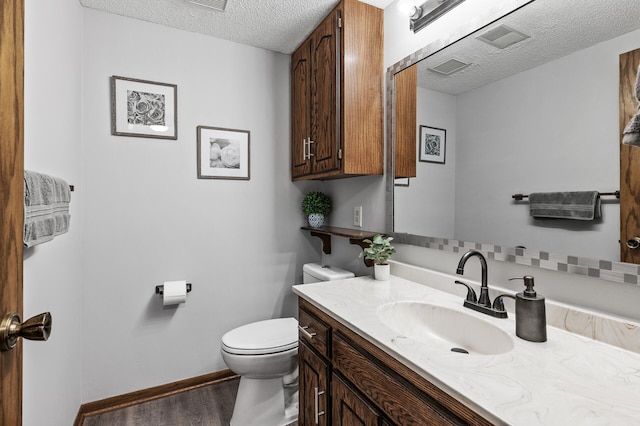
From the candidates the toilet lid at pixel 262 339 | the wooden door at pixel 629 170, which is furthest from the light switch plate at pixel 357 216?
the wooden door at pixel 629 170

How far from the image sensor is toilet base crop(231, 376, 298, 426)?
5.79ft

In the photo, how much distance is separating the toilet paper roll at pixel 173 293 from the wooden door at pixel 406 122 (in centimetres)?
149

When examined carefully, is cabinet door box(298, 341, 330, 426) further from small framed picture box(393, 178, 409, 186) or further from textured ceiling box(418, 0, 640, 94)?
textured ceiling box(418, 0, 640, 94)

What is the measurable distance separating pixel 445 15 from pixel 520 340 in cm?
138

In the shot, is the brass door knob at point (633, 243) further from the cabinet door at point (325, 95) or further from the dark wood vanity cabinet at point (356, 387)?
the cabinet door at point (325, 95)

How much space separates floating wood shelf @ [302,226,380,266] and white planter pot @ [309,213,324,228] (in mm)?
38

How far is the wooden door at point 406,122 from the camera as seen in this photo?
165 centimetres

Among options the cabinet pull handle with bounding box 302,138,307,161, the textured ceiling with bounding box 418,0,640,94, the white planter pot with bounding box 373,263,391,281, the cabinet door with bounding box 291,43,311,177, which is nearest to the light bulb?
the textured ceiling with bounding box 418,0,640,94

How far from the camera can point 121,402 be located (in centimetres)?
198

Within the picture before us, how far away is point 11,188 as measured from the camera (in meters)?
0.59

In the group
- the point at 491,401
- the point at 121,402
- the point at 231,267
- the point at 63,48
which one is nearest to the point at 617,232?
the point at 491,401

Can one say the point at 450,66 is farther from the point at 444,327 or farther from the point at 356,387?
the point at 356,387

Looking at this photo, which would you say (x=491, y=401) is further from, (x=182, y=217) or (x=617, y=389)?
(x=182, y=217)

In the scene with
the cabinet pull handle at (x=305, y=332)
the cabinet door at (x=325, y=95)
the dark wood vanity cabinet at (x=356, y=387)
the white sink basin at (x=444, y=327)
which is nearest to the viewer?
the dark wood vanity cabinet at (x=356, y=387)
